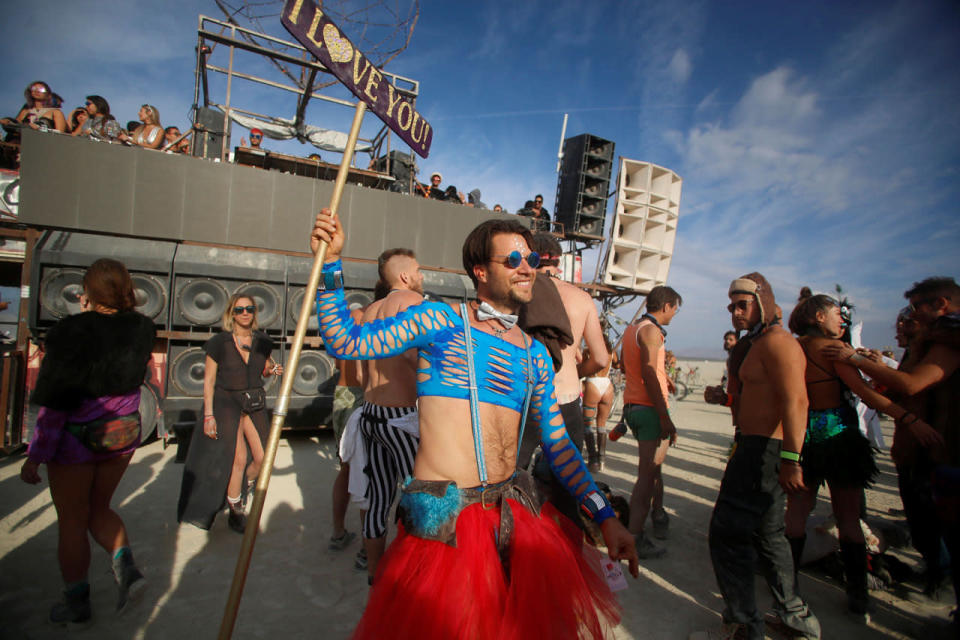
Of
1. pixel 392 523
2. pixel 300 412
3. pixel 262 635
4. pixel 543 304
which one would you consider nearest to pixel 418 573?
pixel 543 304

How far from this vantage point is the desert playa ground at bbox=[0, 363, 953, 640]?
2.60 meters

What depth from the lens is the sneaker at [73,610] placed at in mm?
2467

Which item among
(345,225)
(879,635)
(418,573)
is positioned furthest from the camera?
(345,225)

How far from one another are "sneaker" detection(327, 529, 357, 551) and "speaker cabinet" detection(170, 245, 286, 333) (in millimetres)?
4277

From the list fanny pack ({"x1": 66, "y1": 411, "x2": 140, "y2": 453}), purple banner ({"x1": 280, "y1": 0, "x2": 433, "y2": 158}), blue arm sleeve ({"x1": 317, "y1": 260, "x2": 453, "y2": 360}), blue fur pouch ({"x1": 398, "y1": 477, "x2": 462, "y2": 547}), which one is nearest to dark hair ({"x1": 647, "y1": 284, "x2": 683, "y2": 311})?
purple banner ({"x1": 280, "y1": 0, "x2": 433, "y2": 158})

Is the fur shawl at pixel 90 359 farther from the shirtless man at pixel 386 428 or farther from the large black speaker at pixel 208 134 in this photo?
the large black speaker at pixel 208 134

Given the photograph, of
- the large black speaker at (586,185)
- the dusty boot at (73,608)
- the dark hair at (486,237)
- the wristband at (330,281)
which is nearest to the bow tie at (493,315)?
the dark hair at (486,237)

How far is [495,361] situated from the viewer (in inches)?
65.3

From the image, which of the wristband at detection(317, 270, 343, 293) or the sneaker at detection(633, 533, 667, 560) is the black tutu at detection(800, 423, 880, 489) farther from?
the wristband at detection(317, 270, 343, 293)

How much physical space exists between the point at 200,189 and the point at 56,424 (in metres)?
6.07

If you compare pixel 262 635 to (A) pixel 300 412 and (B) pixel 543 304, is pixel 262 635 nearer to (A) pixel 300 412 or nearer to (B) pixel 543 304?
(B) pixel 543 304

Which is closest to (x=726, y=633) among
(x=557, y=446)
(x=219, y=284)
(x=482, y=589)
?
(x=557, y=446)

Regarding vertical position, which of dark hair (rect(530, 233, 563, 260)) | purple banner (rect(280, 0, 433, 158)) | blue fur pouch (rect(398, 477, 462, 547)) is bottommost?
blue fur pouch (rect(398, 477, 462, 547))

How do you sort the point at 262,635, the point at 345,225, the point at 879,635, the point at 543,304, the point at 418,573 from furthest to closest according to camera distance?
the point at 345,225, the point at 879,635, the point at 262,635, the point at 543,304, the point at 418,573
